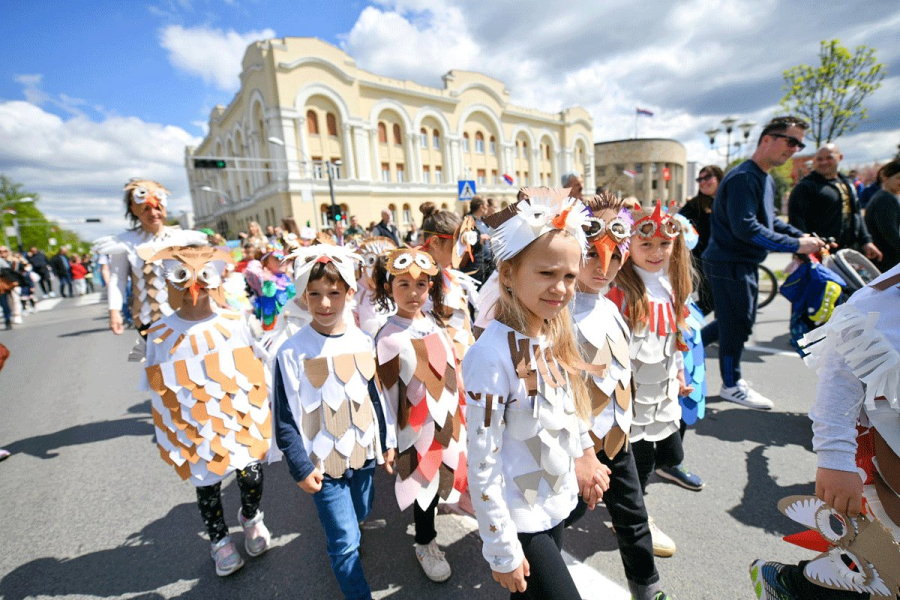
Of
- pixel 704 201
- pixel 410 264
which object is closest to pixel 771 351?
pixel 704 201

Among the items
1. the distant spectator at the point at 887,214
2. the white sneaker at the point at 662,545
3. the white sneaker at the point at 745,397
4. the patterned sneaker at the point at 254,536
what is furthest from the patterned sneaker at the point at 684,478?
the distant spectator at the point at 887,214

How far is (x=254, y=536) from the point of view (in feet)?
7.52

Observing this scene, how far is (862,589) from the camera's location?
51.0 inches

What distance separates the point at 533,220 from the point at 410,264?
918 mm

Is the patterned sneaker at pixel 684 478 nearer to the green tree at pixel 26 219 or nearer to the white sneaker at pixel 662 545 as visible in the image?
the white sneaker at pixel 662 545

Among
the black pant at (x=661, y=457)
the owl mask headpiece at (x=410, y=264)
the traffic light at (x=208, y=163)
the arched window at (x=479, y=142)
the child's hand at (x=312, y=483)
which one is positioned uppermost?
the arched window at (x=479, y=142)

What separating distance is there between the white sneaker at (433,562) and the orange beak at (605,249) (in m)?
1.61

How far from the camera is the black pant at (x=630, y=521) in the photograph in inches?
64.9

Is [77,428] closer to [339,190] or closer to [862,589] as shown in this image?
[862,589]

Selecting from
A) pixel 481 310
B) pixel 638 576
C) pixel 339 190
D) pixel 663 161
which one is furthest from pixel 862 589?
pixel 663 161

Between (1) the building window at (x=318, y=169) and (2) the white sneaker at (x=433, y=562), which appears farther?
(1) the building window at (x=318, y=169)

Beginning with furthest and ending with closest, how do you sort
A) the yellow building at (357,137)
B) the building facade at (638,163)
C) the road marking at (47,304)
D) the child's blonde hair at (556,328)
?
the building facade at (638,163), the yellow building at (357,137), the road marking at (47,304), the child's blonde hair at (556,328)

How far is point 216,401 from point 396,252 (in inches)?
46.8

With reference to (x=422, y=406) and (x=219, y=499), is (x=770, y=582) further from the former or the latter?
(x=219, y=499)
